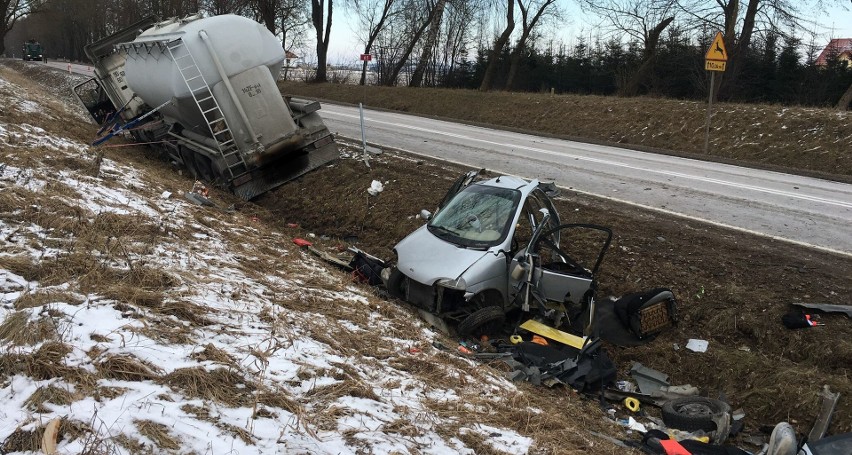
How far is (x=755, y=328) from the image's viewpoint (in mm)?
6422

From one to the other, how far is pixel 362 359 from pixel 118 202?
4.66 meters

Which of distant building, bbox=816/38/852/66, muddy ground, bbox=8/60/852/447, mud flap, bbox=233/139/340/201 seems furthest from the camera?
distant building, bbox=816/38/852/66

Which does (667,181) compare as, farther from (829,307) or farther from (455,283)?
(455,283)

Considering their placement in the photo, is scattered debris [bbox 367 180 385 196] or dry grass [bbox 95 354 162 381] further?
scattered debris [bbox 367 180 385 196]

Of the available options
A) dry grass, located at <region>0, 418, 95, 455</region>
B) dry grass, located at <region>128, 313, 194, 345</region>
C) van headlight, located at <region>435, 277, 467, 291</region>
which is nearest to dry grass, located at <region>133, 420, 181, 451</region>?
dry grass, located at <region>0, 418, 95, 455</region>

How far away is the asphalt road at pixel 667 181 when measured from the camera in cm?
911

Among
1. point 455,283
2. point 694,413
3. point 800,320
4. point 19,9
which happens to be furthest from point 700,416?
point 19,9

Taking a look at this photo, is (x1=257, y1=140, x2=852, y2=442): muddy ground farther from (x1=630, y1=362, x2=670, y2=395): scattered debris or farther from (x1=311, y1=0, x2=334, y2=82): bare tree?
(x1=311, y1=0, x2=334, y2=82): bare tree

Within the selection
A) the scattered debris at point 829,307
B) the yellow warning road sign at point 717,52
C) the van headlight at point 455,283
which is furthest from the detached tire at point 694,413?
the yellow warning road sign at point 717,52

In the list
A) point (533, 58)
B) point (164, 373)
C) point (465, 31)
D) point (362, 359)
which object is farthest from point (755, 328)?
point (465, 31)

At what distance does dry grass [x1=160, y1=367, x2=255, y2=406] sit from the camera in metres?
3.43

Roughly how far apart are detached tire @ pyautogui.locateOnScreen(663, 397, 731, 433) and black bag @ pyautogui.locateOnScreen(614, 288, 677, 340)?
127 cm

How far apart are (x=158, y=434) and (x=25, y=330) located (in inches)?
52.7

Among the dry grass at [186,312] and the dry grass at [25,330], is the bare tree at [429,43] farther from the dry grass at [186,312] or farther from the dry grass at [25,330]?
the dry grass at [25,330]
